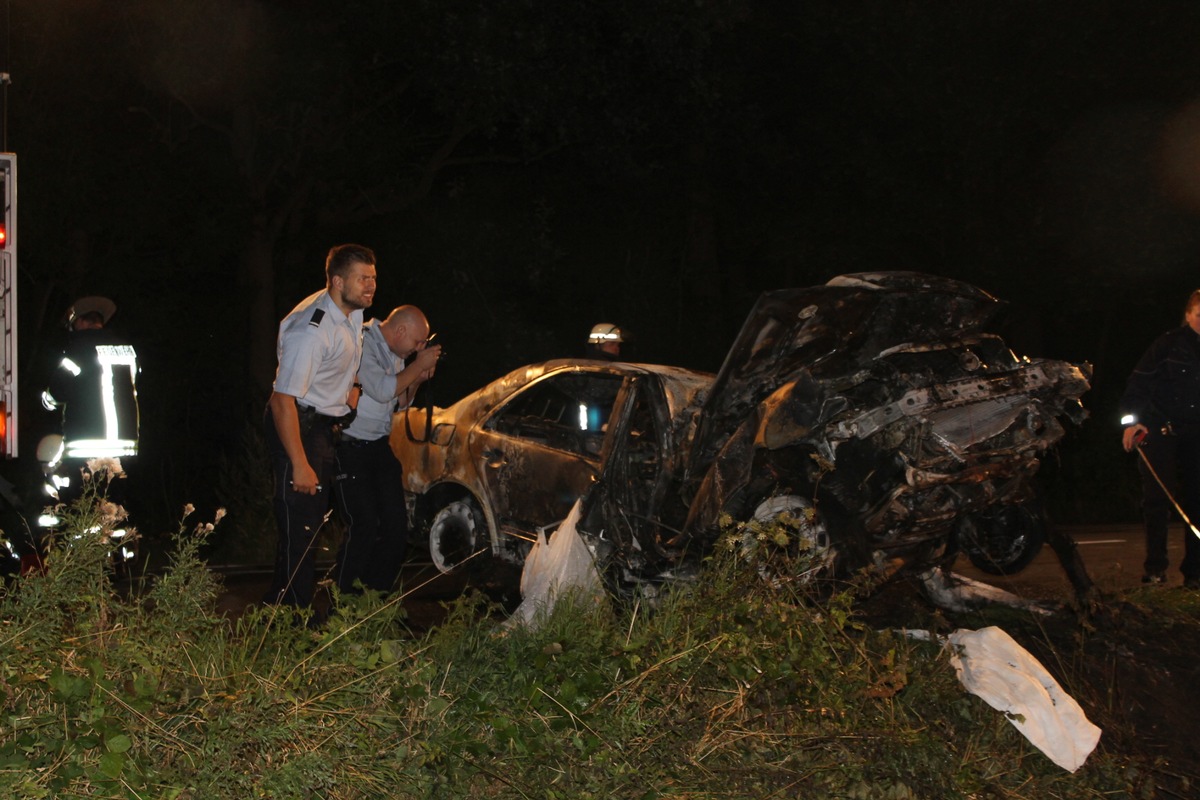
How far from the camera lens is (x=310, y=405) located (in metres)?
5.57

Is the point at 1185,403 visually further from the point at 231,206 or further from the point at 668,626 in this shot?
the point at 231,206

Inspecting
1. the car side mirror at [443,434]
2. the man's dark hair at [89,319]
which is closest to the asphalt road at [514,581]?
the car side mirror at [443,434]

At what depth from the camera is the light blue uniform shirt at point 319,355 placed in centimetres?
538

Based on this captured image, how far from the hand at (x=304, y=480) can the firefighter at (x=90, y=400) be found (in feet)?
7.51

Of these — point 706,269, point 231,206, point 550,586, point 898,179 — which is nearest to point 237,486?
point 231,206

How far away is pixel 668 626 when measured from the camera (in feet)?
15.9

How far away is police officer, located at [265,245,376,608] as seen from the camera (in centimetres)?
536

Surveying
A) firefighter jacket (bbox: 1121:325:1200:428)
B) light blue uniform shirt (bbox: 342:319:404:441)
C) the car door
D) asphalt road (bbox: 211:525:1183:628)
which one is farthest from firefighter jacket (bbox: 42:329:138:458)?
firefighter jacket (bbox: 1121:325:1200:428)

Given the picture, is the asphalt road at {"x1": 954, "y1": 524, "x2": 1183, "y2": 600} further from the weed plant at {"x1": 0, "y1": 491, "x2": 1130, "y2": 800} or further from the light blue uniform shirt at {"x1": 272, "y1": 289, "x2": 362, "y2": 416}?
the light blue uniform shirt at {"x1": 272, "y1": 289, "x2": 362, "y2": 416}

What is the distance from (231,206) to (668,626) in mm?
11364

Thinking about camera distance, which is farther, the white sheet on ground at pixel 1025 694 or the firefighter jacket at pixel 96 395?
the firefighter jacket at pixel 96 395

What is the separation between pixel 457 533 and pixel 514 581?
1.78ft

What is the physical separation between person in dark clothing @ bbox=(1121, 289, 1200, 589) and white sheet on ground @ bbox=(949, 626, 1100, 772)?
2876 millimetres

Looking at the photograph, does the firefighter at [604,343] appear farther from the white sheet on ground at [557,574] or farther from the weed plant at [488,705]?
the weed plant at [488,705]
